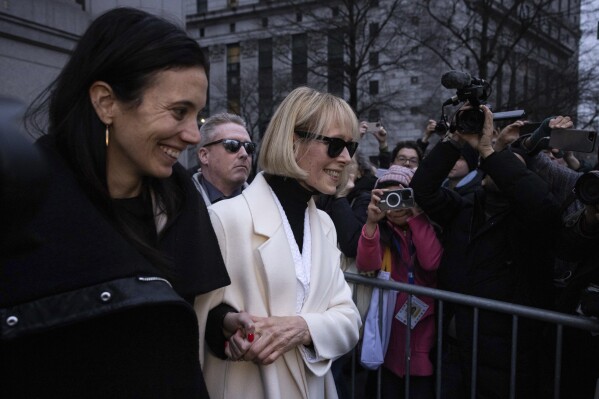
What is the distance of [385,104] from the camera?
2080cm

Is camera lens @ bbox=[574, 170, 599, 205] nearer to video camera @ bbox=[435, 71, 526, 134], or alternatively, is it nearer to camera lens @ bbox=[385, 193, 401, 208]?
video camera @ bbox=[435, 71, 526, 134]

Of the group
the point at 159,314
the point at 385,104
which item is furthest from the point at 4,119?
the point at 385,104

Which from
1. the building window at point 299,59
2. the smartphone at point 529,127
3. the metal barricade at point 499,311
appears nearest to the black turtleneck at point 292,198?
the metal barricade at point 499,311

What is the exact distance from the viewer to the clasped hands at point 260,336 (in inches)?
74.1

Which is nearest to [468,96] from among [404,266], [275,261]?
[404,266]

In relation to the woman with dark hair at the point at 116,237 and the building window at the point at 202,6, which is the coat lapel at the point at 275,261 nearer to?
the woman with dark hair at the point at 116,237

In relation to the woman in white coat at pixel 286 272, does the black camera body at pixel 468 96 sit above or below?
above

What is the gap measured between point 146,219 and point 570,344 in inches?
101

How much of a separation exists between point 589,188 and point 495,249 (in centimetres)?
76

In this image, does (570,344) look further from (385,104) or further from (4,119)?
(385,104)

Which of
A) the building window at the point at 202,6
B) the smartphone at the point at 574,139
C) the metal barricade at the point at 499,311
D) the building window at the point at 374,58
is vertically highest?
the building window at the point at 202,6

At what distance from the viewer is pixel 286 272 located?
215cm

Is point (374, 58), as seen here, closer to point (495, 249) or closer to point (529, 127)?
point (529, 127)

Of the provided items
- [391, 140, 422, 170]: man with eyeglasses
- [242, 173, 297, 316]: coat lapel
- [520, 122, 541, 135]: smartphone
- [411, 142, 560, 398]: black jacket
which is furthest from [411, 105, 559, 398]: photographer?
[391, 140, 422, 170]: man with eyeglasses
